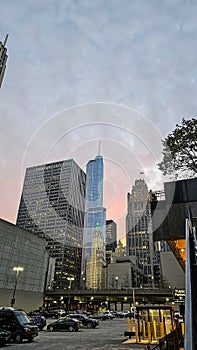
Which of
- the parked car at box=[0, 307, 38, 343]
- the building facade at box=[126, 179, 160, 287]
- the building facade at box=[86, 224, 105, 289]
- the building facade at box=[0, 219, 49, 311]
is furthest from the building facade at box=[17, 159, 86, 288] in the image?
the parked car at box=[0, 307, 38, 343]

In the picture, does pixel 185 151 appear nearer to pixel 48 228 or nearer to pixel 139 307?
pixel 139 307

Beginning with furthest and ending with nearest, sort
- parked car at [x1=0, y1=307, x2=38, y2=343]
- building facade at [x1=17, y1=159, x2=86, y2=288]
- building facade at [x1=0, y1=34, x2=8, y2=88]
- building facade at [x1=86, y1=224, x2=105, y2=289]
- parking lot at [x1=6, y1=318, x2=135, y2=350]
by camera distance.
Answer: building facade at [x1=86, y1=224, x2=105, y2=289], building facade at [x1=17, y1=159, x2=86, y2=288], building facade at [x1=0, y1=34, x2=8, y2=88], parked car at [x1=0, y1=307, x2=38, y2=343], parking lot at [x1=6, y1=318, x2=135, y2=350]

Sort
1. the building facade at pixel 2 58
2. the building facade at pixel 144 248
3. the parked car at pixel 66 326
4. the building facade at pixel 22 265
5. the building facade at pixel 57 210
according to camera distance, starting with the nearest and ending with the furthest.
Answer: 1. the parked car at pixel 66 326
2. the building facade at pixel 22 265
3. the building facade at pixel 2 58
4. the building facade at pixel 57 210
5. the building facade at pixel 144 248

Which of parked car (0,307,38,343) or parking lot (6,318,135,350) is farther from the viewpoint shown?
parked car (0,307,38,343)

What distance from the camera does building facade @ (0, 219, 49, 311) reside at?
60188 mm

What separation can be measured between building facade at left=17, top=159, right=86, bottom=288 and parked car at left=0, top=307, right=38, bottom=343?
332 feet

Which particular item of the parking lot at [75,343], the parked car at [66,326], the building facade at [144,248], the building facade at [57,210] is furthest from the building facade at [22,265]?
the building facade at [144,248]

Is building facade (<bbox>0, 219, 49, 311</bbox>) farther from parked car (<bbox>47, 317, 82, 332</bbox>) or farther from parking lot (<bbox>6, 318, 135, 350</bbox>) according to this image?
parking lot (<bbox>6, 318, 135, 350</bbox>)

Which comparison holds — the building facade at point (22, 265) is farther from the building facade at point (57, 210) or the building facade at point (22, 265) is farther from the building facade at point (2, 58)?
the building facade at point (2, 58)

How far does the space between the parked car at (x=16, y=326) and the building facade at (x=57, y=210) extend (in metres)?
101

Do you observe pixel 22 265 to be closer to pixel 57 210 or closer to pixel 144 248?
pixel 57 210

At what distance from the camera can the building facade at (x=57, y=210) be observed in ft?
463

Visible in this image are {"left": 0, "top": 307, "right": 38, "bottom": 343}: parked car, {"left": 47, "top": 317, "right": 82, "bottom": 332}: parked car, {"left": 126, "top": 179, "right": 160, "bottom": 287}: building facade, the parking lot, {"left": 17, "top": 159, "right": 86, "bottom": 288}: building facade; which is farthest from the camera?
{"left": 126, "top": 179, "right": 160, "bottom": 287}: building facade

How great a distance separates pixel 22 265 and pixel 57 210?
104975 millimetres
